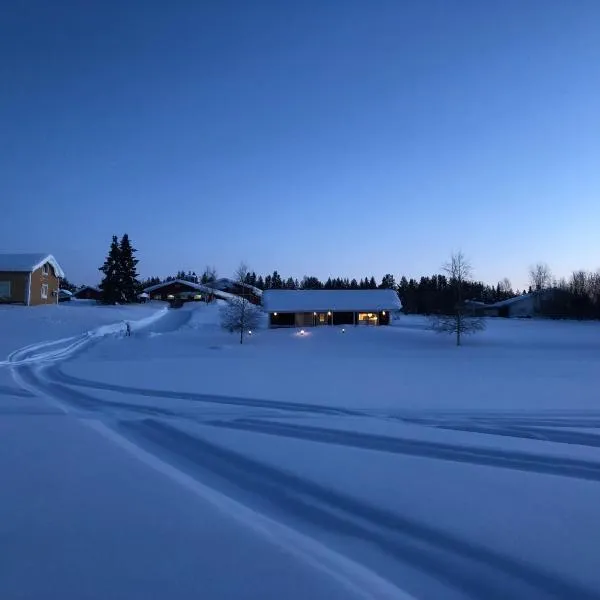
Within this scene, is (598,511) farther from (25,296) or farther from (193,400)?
(25,296)

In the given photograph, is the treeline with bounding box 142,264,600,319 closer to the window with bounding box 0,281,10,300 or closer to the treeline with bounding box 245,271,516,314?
the treeline with bounding box 245,271,516,314

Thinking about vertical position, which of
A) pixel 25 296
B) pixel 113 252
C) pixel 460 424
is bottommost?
pixel 460 424

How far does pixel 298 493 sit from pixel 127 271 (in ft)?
203

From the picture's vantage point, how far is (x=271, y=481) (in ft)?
19.2

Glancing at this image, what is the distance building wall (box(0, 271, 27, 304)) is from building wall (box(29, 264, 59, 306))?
737mm

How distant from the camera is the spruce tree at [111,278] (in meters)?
60.8

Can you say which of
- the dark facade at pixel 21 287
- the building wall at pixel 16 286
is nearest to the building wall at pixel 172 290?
the dark facade at pixel 21 287

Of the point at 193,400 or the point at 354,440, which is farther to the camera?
the point at 193,400

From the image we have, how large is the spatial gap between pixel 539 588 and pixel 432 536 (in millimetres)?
989

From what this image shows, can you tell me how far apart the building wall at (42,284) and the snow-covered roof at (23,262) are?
0.77m

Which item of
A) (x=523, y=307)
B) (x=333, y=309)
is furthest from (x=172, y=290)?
(x=523, y=307)

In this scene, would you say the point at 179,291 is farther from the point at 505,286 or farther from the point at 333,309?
the point at 505,286

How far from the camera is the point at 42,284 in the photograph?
47.1m

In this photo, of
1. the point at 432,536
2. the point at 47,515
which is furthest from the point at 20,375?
the point at 432,536
